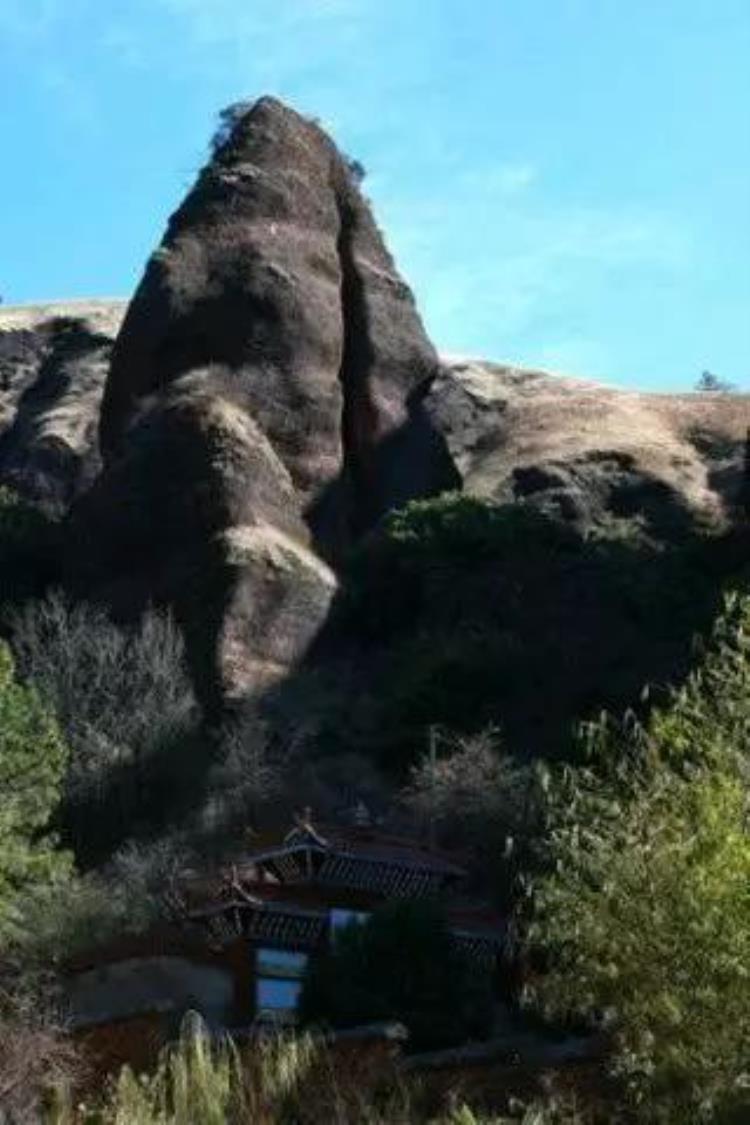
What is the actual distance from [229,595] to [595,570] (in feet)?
27.2

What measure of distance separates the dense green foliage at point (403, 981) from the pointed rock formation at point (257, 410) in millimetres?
18103

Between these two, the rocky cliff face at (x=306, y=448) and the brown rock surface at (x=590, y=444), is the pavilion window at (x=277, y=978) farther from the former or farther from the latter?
the brown rock surface at (x=590, y=444)

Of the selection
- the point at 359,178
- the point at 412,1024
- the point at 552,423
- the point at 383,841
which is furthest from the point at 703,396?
the point at 412,1024

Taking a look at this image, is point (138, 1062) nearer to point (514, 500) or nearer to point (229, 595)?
point (229, 595)

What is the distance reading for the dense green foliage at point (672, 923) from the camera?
41.3 feet

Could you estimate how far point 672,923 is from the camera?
42.0 ft

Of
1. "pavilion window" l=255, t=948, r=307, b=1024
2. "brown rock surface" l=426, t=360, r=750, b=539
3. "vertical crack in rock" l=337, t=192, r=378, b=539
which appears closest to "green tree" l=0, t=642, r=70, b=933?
"pavilion window" l=255, t=948, r=307, b=1024

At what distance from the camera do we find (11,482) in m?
66.9

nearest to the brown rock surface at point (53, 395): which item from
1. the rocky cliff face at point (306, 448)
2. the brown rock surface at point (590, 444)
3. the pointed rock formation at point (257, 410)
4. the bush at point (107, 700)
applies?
the rocky cliff face at point (306, 448)

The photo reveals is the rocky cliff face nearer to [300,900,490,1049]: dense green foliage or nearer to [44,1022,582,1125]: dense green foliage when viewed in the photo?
[300,900,490,1049]: dense green foliage

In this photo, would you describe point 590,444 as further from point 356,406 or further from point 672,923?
point 672,923

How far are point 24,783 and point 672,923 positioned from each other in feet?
46.7

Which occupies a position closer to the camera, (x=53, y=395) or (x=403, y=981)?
(x=403, y=981)

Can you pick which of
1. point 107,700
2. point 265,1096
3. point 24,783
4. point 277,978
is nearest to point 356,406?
point 107,700
